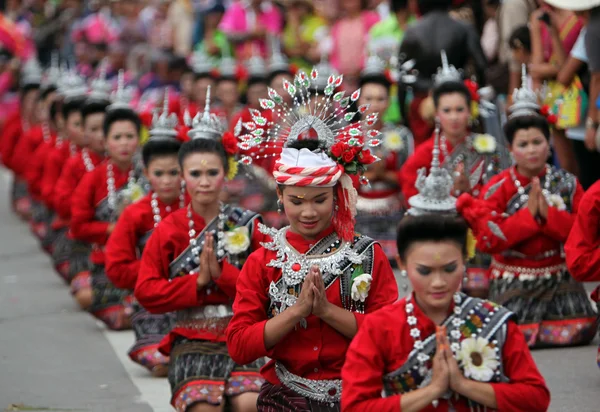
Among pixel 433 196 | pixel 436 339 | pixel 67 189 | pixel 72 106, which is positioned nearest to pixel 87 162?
pixel 67 189

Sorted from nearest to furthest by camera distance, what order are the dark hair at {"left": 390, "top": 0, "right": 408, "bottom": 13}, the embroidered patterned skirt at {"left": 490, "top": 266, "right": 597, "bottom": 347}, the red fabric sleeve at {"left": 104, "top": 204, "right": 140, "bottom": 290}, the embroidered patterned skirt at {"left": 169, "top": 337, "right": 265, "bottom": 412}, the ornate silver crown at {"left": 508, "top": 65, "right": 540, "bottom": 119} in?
1. the embroidered patterned skirt at {"left": 169, "top": 337, "right": 265, "bottom": 412}
2. the red fabric sleeve at {"left": 104, "top": 204, "right": 140, "bottom": 290}
3. the embroidered patterned skirt at {"left": 490, "top": 266, "right": 597, "bottom": 347}
4. the ornate silver crown at {"left": 508, "top": 65, "right": 540, "bottom": 119}
5. the dark hair at {"left": 390, "top": 0, "right": 408, "bottom": 13}

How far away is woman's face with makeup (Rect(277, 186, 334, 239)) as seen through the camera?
4941mm

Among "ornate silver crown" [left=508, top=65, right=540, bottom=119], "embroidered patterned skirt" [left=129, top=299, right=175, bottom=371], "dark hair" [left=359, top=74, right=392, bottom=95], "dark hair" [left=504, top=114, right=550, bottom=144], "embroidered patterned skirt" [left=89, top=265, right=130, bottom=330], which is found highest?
"ornate silver crown" [left=508, top=65, right=540, bottom=119]

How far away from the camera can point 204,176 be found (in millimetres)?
6336

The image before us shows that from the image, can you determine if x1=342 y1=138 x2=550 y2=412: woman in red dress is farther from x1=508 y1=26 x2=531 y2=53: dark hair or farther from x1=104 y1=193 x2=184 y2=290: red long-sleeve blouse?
x1=508 y1=26 x2=531 y2=53: dark hair

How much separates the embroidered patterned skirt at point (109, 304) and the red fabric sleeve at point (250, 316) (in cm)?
354

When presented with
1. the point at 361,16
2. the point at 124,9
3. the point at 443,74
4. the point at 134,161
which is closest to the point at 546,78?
the point at 443,74

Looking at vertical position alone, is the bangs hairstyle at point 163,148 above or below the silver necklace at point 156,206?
above

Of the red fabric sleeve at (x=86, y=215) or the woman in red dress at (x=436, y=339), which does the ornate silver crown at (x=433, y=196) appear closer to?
the woman in red dress at (x=436, y=339)

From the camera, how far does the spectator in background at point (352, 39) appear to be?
1327 cm

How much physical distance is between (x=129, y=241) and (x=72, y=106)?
4739 millimetres

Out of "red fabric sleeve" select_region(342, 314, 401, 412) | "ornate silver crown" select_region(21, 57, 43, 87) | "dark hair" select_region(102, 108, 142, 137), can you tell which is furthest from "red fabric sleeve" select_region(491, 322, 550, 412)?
"ornate silver crown" select_region(21, 57, 43, 87)

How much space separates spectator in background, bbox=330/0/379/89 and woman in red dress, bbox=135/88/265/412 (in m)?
6.89

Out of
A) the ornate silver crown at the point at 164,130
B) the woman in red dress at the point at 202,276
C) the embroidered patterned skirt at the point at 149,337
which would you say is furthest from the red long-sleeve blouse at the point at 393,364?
the ornate silver crown at the point at 164,130
